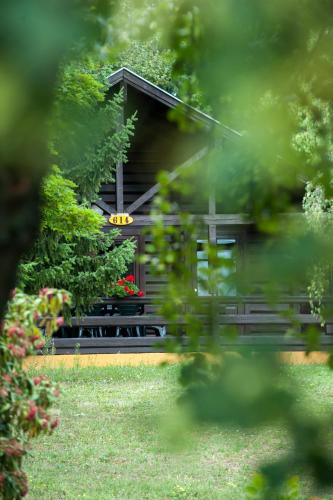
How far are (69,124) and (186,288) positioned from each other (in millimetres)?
473

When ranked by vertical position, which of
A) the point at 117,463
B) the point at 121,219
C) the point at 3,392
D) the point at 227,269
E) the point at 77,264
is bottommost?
the point at 117,463

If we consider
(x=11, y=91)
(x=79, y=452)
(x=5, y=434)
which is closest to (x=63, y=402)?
(x=79, y=452)

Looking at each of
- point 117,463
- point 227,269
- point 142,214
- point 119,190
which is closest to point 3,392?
point 117,463

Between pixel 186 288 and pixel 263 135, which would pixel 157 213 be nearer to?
pixel 186 288

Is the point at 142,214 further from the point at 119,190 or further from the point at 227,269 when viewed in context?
the point at 227,269

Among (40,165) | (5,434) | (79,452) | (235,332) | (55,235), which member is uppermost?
(55,235)

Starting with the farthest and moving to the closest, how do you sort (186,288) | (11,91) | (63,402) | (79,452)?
(63,402) → (79,452) → (186,288) → (11,91)

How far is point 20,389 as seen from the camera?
5.17m

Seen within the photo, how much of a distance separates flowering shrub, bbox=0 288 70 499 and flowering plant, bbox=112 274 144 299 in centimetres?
821

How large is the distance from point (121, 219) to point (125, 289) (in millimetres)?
1229

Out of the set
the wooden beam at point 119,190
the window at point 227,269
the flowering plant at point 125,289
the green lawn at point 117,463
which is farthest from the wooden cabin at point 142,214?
the window at point 227,269

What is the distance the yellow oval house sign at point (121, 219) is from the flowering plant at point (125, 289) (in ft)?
3.12

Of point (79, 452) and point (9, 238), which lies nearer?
point (9, 238)

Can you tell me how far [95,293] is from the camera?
1302 cm
